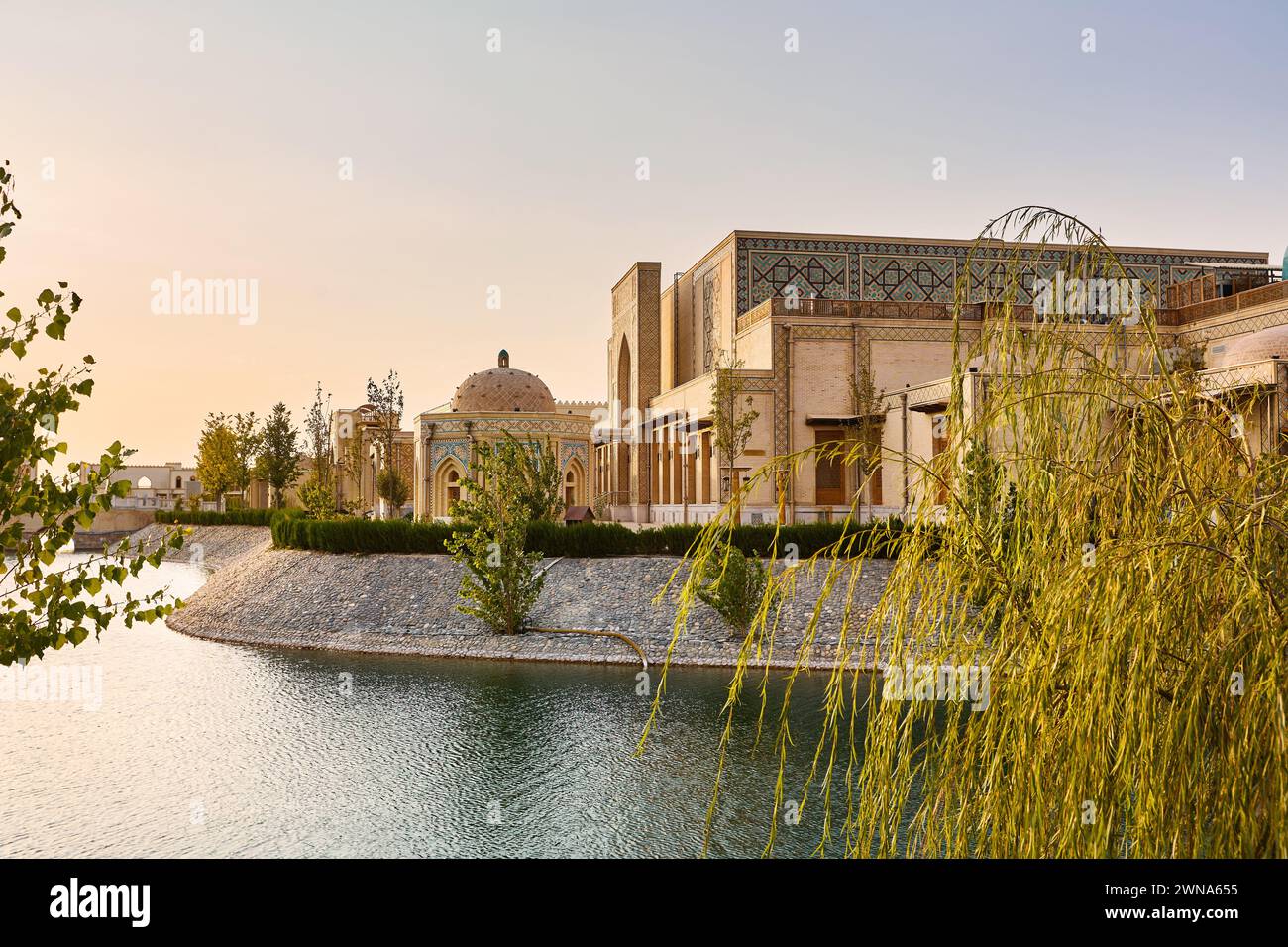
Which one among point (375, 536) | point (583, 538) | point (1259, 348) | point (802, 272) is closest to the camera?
point (1259, 348)

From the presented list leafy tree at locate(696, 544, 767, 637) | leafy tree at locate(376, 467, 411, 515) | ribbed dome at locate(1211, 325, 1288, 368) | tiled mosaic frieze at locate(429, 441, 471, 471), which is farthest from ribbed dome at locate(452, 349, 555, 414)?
ribbed dome at locate(1211, 325, 1288, 368)

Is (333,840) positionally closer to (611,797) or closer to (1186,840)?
(611,797)

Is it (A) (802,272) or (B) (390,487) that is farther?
(B) (390,487)

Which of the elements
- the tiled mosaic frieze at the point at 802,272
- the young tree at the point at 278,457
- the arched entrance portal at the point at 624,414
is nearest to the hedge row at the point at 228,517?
the young tree at the point at 278,457

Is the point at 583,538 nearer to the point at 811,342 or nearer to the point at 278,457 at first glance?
the point at 811,342

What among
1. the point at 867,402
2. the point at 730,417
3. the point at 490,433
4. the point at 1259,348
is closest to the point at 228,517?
the point at 490,433

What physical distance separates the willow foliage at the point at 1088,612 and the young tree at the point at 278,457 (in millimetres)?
45726

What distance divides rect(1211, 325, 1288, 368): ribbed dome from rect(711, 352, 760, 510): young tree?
1120 centimetres

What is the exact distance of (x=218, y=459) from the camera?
1960 inches

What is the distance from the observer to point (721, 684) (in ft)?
50.4

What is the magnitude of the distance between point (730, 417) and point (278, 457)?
91.9 ft

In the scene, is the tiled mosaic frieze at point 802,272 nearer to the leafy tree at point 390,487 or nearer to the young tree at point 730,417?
the young tree at point 730,417

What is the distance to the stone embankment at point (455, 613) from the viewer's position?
703 inches

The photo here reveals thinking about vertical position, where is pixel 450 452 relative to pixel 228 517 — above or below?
above
